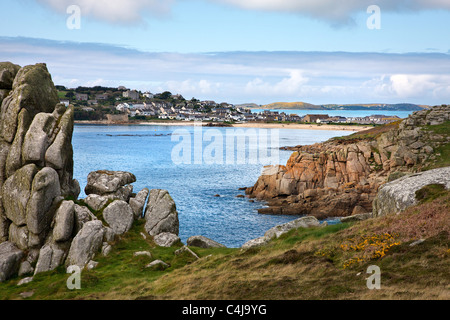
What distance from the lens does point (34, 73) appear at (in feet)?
125

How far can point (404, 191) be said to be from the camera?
30.3m

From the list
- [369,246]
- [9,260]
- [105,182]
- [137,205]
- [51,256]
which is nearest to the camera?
[369,246]

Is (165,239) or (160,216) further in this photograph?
(160,216)

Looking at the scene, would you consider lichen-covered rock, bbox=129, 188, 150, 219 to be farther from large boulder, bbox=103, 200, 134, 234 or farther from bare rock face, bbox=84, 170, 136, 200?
bare rock face, bbox=84, 170, 136, 200

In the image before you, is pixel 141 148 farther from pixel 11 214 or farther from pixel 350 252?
pixel 350 252

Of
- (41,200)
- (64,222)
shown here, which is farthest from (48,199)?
(64,222)

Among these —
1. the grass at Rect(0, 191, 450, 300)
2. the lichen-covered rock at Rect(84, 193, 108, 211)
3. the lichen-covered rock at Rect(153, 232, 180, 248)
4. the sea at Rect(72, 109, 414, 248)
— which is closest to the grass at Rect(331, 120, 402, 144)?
the sea at Rect(72, 109, 414, 248)

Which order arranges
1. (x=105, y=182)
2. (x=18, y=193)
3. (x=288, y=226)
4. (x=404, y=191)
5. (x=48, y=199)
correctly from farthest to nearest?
(x=105, y=182), (x=18, y=193), (x=48, y=199), (x=288, y=226), (x=404, y=191)

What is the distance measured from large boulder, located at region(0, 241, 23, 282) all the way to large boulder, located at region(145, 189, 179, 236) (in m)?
10.3

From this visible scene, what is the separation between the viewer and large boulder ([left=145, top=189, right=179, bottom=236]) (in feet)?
119

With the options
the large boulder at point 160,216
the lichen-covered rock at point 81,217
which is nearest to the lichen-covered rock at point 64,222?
the lichen-covered rock at point 81,217

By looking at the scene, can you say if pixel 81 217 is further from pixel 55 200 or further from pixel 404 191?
pixel 404 191

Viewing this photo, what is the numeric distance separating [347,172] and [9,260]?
187 feet
